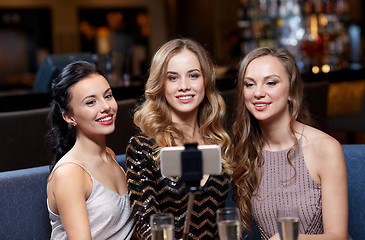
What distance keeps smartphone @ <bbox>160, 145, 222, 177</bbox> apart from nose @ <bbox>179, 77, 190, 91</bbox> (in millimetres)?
1012

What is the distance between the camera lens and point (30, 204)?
229 cm

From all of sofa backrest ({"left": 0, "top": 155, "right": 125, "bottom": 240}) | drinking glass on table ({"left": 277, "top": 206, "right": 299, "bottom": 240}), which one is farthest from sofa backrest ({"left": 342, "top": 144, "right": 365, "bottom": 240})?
sofa backrest ({"left": 0, "top": 155, "right": 125, "bottom": 240})

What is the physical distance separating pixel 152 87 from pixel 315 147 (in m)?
0.72

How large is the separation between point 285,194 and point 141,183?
58cm

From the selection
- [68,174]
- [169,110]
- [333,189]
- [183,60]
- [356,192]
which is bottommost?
[356,192]

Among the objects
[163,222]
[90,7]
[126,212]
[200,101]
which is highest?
[90,7]

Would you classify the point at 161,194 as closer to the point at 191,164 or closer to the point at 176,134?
the point at 176,134

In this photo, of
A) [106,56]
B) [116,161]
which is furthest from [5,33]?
[116,161]

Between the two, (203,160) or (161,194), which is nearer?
(203,160)

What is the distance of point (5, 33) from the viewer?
10.6 m

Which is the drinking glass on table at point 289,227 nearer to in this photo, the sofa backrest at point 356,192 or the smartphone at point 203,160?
the smartphone at point 203,160

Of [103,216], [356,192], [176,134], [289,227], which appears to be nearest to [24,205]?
[103,216]

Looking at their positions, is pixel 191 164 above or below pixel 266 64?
below

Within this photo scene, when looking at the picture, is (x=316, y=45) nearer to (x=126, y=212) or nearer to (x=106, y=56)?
(x=106, y=56)
